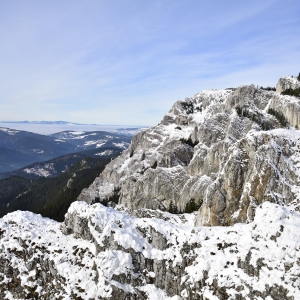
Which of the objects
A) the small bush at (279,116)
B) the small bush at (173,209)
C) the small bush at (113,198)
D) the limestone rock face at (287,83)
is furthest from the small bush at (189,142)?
the limestone rock face at (287,83)

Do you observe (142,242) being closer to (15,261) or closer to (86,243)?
(86,243)

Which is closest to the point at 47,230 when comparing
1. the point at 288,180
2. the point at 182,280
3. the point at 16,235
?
the point at 16,235

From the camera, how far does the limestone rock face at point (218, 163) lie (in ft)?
167

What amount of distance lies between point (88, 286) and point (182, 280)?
15717mm

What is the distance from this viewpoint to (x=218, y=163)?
79750 millimetres

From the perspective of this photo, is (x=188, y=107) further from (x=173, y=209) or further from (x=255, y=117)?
(x=173, y=209)

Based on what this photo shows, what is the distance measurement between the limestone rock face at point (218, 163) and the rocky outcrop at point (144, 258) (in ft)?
54.4

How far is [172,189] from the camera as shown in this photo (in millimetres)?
87500

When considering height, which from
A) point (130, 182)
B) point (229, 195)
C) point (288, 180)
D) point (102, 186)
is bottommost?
point (102, 186)

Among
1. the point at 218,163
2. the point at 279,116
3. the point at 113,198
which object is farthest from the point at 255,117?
the point at 113,198

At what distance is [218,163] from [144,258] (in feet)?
155

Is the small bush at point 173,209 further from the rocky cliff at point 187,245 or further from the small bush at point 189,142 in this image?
the small bush at point 189,142

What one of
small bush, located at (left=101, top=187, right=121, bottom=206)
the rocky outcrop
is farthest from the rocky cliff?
small bush, located at (left=101, top=187, right=121, bottom=206)

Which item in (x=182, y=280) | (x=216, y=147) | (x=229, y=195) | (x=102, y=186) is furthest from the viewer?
(x=102, y=186)
